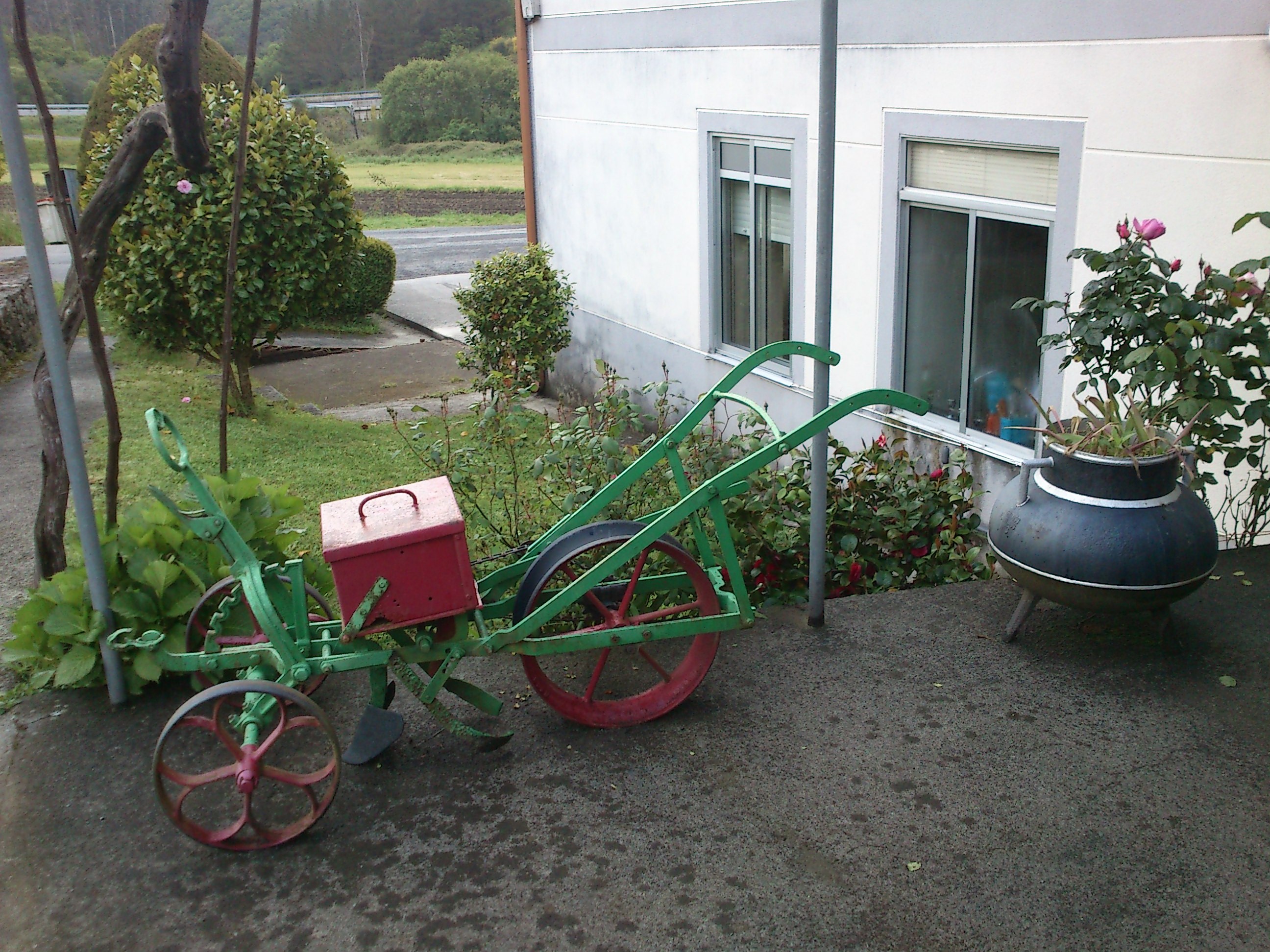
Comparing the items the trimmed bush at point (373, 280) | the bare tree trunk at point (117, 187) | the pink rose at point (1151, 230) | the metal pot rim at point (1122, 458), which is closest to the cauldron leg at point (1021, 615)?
the metal pot rim at point (1122, 458)

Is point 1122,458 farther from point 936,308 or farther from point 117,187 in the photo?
point 117,187

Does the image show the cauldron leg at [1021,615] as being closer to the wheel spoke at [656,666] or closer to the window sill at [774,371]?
the wheel spoke at [656,666]

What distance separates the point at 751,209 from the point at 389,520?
559cm

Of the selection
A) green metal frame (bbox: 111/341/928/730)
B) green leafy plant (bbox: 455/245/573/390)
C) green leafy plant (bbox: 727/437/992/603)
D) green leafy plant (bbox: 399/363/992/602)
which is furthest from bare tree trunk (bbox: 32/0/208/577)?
green leafy plant (bbox: 455/245/573/390)

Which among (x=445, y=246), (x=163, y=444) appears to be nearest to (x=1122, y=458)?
(x=163, y=444)

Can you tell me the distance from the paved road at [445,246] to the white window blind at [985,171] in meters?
16.5

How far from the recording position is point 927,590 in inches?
199

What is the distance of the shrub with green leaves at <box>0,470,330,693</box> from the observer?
425 centimetres

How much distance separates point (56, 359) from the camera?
406cm

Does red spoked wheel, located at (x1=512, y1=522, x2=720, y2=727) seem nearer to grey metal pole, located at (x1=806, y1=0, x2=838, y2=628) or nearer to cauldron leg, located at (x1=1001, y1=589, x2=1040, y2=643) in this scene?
grey metal pole, located at (x1=806, y1=0, x2=838, y2=628)

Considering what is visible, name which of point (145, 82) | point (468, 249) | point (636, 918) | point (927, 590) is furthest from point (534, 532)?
point (468, 249)

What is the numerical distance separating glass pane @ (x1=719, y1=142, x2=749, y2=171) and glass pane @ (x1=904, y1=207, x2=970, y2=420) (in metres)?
1.92

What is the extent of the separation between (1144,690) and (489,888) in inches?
95.5

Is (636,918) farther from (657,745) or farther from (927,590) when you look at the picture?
(927,590)
